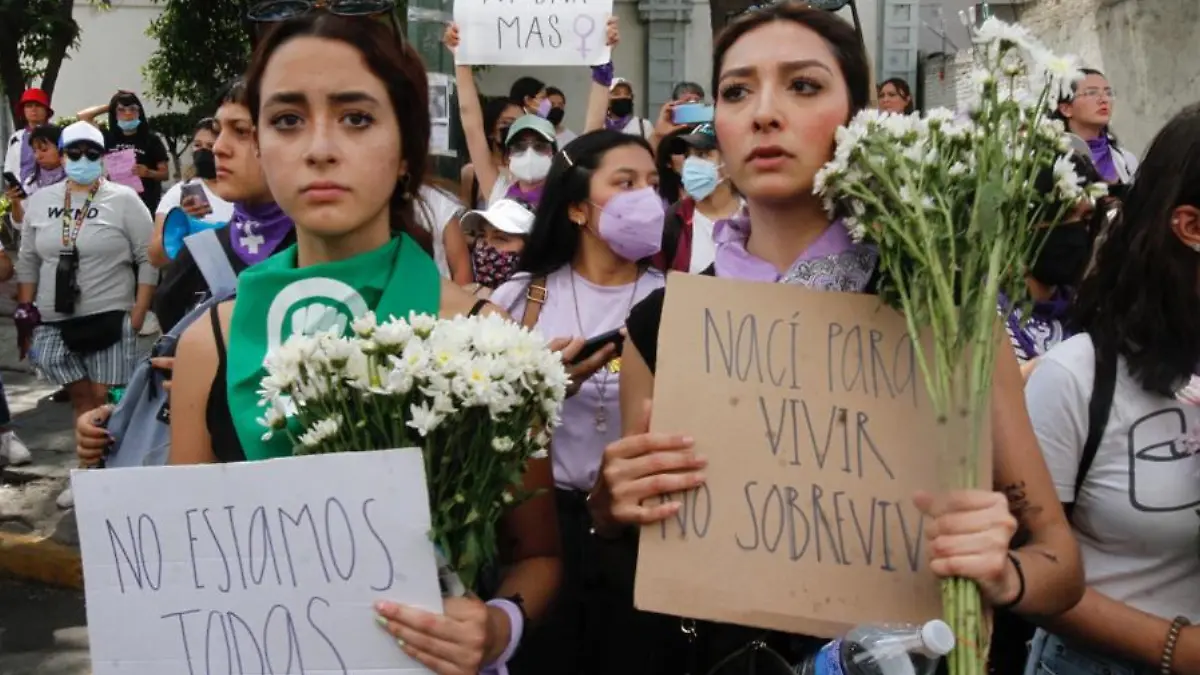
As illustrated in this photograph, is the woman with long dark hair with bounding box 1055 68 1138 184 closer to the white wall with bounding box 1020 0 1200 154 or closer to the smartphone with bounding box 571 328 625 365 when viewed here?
the white wall with bounding box 1020 0 1200 154

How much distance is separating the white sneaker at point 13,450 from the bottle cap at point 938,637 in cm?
707

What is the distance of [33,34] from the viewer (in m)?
17.3

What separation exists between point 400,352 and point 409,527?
0.88 ft

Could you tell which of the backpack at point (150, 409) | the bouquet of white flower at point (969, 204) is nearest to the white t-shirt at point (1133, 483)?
the bouquet of white flower at point (969, 204)

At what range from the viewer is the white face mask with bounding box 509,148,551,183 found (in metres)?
5.92

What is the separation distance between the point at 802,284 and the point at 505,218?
2989 millimetres

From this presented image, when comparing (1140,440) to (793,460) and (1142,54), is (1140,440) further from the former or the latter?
(1142,54)

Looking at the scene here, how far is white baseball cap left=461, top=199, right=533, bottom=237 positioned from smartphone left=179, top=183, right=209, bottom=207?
105 cm

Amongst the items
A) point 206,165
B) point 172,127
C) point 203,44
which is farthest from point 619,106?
point 172,127

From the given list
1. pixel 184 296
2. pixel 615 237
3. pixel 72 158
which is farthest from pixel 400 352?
pixel 72 158

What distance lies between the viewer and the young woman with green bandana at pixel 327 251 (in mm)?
2129

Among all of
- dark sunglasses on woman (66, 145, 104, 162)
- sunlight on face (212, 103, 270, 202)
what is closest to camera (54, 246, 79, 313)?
dark sunglasses on woman (66, 145, 104, 162)

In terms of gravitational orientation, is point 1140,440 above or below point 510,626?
above

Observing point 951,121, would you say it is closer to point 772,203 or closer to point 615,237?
point 772,203
